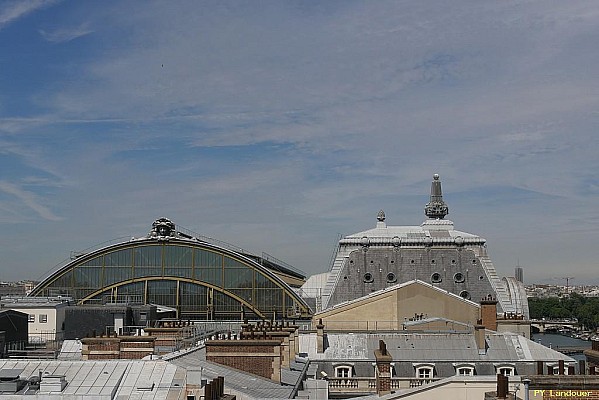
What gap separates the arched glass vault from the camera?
100 meters

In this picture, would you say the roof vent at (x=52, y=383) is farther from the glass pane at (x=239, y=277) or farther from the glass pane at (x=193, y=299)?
the glass pane at (x=239, y=277)

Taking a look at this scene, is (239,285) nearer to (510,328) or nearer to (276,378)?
(510,328)

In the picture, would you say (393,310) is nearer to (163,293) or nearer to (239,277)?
(239,277)

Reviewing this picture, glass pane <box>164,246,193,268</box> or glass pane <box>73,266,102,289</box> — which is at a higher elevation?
glass pane <box>164,246,193,268</box>

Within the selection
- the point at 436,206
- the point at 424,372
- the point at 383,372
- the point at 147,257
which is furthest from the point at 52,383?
the point at 436,206

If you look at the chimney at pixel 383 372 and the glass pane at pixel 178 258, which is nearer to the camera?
the chimney at pixel 383 372

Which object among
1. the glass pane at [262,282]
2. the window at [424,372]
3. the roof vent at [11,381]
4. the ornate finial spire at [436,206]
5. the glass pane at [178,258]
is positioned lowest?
the window at [424,372]

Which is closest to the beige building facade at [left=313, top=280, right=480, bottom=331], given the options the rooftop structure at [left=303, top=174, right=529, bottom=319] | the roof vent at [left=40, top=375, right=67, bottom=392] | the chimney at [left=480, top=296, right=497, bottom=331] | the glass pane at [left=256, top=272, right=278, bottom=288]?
the chimney at [left=480, top=296, right=497, bottom=331]

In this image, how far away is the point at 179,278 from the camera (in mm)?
100562

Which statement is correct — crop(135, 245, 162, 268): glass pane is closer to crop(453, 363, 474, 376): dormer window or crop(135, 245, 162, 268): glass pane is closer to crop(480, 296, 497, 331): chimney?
crop(480, 296, 497, 331): chimney

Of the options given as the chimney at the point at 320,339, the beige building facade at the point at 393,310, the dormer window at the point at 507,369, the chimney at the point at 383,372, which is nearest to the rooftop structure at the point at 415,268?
the beige building facade at the point at 393,310

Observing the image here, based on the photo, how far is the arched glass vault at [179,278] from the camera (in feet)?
329

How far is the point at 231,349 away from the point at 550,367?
1713 centimetres

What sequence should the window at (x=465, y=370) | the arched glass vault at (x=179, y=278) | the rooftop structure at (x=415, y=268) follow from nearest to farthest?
the window at (x=465, y=370)
the rooftop structure at (x=415, y=268)
the arched glass vault at (x=179, y=278)
